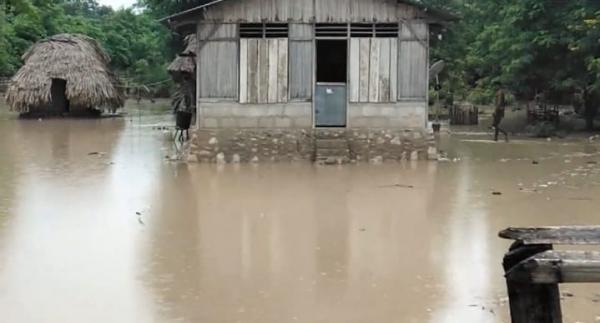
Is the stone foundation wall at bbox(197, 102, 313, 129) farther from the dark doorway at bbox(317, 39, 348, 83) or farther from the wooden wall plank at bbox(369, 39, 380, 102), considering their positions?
the dark doorway at bbox(317, 39, 348, 83)

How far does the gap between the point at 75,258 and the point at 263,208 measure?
11.5 ft

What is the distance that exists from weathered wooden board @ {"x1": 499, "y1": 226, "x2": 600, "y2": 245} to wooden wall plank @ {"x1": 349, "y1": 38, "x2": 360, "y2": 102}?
13.6m

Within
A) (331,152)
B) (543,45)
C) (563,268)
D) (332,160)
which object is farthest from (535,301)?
(543,45)

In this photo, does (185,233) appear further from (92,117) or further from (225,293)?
(92,117)

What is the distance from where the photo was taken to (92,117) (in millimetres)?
29516

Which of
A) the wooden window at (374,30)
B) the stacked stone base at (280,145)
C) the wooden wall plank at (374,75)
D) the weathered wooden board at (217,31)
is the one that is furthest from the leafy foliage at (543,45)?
the weathered wooden board at (217,31)

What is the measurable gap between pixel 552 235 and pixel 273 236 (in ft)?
21.6

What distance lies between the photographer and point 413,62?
16250 millimetres

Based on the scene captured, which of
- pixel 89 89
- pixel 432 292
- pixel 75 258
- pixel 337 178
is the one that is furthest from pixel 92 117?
pixel 432 292

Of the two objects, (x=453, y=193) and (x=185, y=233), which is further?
(x=453, y=193)

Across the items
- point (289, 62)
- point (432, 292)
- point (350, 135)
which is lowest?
point (432, 292)

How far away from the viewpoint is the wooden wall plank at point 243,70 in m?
16.2

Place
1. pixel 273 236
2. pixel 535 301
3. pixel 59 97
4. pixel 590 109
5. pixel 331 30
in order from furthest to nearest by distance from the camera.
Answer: pixel 59 97, pixel 590 109, pixel 331 30, pixel 273 236, pixel 535 301

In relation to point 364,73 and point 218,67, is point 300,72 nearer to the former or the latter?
point 364,73
